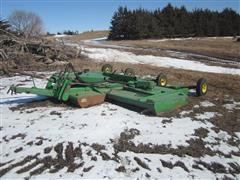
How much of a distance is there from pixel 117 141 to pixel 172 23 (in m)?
43.5

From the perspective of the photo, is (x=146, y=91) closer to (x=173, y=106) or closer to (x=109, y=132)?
(x=173, y=106)

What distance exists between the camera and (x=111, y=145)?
15.3 ft

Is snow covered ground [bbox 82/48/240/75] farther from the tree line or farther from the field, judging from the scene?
the tree line

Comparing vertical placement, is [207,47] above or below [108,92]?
below

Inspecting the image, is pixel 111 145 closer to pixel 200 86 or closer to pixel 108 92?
pixel 108 92

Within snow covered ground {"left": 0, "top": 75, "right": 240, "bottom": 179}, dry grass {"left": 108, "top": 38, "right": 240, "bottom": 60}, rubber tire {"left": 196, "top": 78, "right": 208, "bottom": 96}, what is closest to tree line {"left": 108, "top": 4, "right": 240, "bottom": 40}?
dry grass {"left": 108, "top": 38, "right": 240, "bottom": 60}

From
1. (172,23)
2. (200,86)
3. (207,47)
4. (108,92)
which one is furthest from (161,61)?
(172,23)

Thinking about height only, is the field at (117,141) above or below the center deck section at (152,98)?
below

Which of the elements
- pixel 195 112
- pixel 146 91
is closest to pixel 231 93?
pixel 195 112

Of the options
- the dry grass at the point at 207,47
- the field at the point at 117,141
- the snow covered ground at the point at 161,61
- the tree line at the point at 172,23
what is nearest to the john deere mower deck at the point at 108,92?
the field at the point at 117,141

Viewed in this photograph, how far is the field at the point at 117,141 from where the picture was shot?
4000mm

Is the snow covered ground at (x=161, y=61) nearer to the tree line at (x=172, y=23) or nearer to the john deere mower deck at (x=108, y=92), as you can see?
the john deere mower deck at (x=108, y=92)

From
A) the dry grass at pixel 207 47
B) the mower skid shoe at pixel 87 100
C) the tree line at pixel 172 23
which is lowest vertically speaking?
the dry grass at pixel 207 47

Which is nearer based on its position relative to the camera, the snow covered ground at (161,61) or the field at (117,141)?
the field at (117,141)
